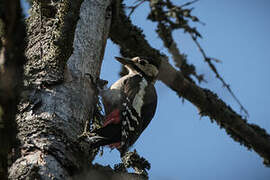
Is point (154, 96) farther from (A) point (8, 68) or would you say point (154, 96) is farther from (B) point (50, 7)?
(A) point (8, 68)

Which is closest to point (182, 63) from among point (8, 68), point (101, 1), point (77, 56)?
point (101, 1)

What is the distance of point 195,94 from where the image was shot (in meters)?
4.26

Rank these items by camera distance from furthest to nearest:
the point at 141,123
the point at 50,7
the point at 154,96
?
the point at 154,96, the point at 141,123, the point at 50,7

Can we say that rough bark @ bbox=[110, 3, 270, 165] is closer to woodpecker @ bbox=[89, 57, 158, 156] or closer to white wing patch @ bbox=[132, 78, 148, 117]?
woodpecker @ bbox=[89, 57, 158, 156]

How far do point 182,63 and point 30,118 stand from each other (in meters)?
3.17

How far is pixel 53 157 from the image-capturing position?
160 cm

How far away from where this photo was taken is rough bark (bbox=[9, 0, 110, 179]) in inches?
62.3

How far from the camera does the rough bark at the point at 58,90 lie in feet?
5.19

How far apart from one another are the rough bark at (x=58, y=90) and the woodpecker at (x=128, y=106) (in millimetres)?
395

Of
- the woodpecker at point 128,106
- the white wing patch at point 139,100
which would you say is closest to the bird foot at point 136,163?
the woodpecker at point 128,106

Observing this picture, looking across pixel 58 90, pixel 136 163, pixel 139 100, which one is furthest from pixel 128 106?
pixel 58 90

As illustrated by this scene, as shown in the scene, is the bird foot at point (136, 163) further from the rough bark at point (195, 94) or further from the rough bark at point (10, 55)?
the rough bark at point (195, 94)

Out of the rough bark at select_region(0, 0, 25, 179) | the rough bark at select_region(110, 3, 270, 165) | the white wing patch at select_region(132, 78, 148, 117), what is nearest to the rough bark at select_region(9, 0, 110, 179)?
the rough bark at select_region(0, 0, 25, 179)

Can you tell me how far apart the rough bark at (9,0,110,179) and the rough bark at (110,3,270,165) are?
1.23 m
